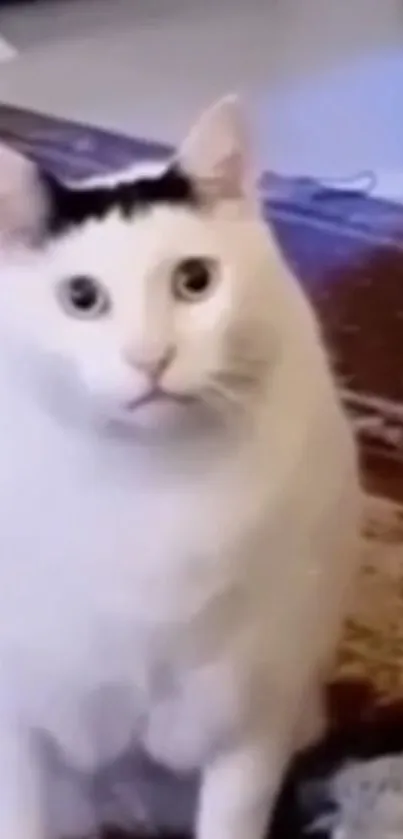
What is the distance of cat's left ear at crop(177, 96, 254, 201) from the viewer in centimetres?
85

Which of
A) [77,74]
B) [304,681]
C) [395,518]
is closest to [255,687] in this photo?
[304,681]

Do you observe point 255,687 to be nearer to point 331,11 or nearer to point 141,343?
point 141,343

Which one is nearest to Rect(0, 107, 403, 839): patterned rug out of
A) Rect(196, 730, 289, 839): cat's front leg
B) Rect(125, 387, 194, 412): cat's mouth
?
Rect(196, 730, 289, 839): cat's front leg

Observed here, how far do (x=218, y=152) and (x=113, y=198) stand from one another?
2.5 inches

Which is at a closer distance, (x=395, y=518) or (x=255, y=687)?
(x=255, y=687)

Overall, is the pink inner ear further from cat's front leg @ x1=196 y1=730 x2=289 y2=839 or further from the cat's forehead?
cat's front leg @ x1=196 y1=730 x2=289 y2=839

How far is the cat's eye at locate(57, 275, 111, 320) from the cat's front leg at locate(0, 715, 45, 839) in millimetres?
305

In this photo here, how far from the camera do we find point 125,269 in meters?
0.81

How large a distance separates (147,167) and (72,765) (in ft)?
1.27

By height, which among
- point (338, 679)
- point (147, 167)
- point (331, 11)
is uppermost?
point (331, 11)

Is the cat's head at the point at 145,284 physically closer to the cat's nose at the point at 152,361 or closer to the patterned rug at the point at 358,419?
the cat's nose at the point at 152,361

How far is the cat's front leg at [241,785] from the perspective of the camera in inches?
39.4

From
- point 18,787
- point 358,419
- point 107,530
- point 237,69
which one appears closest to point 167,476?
point 107,530

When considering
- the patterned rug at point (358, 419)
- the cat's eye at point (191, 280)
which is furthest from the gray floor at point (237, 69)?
the cat's eye at point (191, 280)
